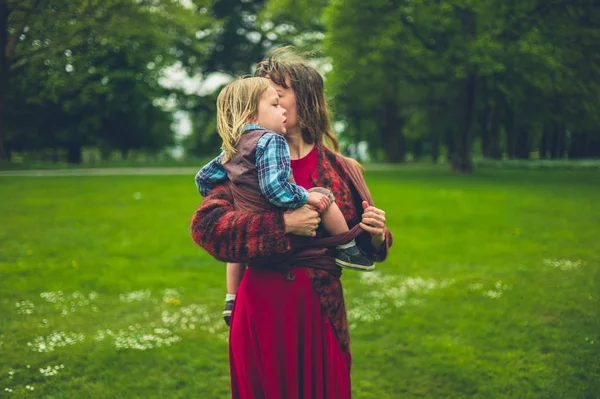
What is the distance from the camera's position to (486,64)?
22984mm

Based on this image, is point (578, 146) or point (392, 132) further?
point (392, 132)

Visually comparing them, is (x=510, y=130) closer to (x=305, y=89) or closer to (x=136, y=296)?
(x=136, y=296)

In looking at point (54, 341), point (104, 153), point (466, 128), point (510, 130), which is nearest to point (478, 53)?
point (466, 128)

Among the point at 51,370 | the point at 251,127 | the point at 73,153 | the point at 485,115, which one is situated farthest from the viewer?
the point at 73,153

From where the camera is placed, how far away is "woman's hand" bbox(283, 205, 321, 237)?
93.5 inches

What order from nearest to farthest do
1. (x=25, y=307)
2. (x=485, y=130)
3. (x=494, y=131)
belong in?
(x=25, y=307) → (x=494, y=131) → (x=485, y=130)

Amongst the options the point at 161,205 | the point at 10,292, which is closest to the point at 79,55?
the point at 161,205

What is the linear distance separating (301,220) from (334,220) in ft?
0.59

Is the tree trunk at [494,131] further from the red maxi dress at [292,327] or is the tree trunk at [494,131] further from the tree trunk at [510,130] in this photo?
the red maxi dress at [292,327]

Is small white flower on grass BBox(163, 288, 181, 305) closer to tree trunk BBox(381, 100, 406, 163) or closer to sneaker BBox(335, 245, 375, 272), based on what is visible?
sneaker BBox(335, 245, 375, 272)

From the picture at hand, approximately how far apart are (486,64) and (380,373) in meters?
20.2

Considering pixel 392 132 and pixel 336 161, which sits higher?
pixel 392 132

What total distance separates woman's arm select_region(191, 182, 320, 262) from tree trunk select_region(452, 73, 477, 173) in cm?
2523

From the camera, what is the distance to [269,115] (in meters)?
2.49
